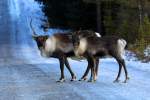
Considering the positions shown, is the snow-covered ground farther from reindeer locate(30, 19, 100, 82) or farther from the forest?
the forest

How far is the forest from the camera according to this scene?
24109 mm

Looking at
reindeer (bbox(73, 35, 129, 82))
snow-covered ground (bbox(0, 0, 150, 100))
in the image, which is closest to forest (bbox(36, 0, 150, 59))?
snow-covered ground (bbox(0, 0, 150, 100))

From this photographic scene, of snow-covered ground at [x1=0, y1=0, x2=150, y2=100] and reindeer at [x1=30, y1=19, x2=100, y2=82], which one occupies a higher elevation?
reindeer at [x1=30, y1=19, x2=100, y2=82]

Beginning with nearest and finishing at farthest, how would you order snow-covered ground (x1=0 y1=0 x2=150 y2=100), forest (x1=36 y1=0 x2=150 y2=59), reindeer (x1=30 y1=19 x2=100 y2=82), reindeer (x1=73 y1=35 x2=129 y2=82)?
snow-covered ground (x1=0 y1=0 x2=150 y2=100) < reindeer (x1=73 y1=35 x2=129 y2=82) < reindeer (x1=30 y1=19 x2=100 y2=82) < forest (x1=36 y1=0 x2=150 y2=59)

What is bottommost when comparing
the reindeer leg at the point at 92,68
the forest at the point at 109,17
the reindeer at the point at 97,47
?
the forest at the point at 109,17

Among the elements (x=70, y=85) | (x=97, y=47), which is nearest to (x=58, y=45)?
(x=97, y=47)

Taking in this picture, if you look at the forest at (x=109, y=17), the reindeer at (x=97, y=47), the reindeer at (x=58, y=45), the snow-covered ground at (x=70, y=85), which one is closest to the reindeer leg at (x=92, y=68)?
the reindeer at (x=97, y=47)

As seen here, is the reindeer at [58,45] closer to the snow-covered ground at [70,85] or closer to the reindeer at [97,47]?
the reindeer at [97,47]

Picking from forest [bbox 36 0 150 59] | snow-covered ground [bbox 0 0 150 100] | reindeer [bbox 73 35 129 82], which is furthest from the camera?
forest [bbox 36 0 150 59]

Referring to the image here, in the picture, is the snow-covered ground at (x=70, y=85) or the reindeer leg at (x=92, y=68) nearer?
the snow-covered ground at (x=70, y=85)

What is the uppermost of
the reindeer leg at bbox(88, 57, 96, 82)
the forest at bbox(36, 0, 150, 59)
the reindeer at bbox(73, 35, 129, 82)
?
the reindeer at bbox(73, 35, 129, 82)

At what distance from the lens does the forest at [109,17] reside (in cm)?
2411

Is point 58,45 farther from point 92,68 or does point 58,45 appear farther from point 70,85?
point 70,85

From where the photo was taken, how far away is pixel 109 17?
28.4m
